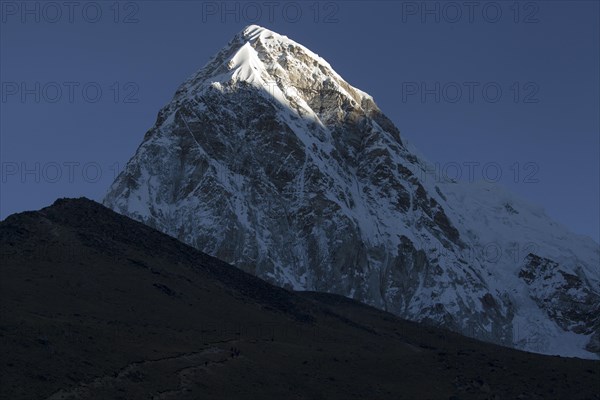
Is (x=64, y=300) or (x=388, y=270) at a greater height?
(x=388, y=270)

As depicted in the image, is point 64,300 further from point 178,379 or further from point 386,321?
point 386,321

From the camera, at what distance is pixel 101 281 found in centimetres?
10762

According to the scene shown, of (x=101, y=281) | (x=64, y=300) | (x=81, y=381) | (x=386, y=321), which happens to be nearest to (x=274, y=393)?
(x=81, y=381)

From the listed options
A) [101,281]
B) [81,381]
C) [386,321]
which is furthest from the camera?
[386,321]

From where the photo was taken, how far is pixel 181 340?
92.4 meters

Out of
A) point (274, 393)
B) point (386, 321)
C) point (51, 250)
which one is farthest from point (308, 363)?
point (386, 321)

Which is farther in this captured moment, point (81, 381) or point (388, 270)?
point (388, 270)

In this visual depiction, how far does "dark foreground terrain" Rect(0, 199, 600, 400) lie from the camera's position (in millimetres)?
78062

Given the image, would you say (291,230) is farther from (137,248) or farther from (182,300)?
(182,300)

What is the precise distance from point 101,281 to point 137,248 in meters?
18.9

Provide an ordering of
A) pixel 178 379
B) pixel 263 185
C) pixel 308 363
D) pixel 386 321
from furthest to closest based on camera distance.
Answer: pixel 263 185, pixel 386 321, pixel 308 363, pixel 178 379

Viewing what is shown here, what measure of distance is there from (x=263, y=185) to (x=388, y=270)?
26729 mm

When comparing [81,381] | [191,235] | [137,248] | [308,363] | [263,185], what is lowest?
[81,381]

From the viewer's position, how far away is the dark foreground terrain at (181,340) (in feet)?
256
